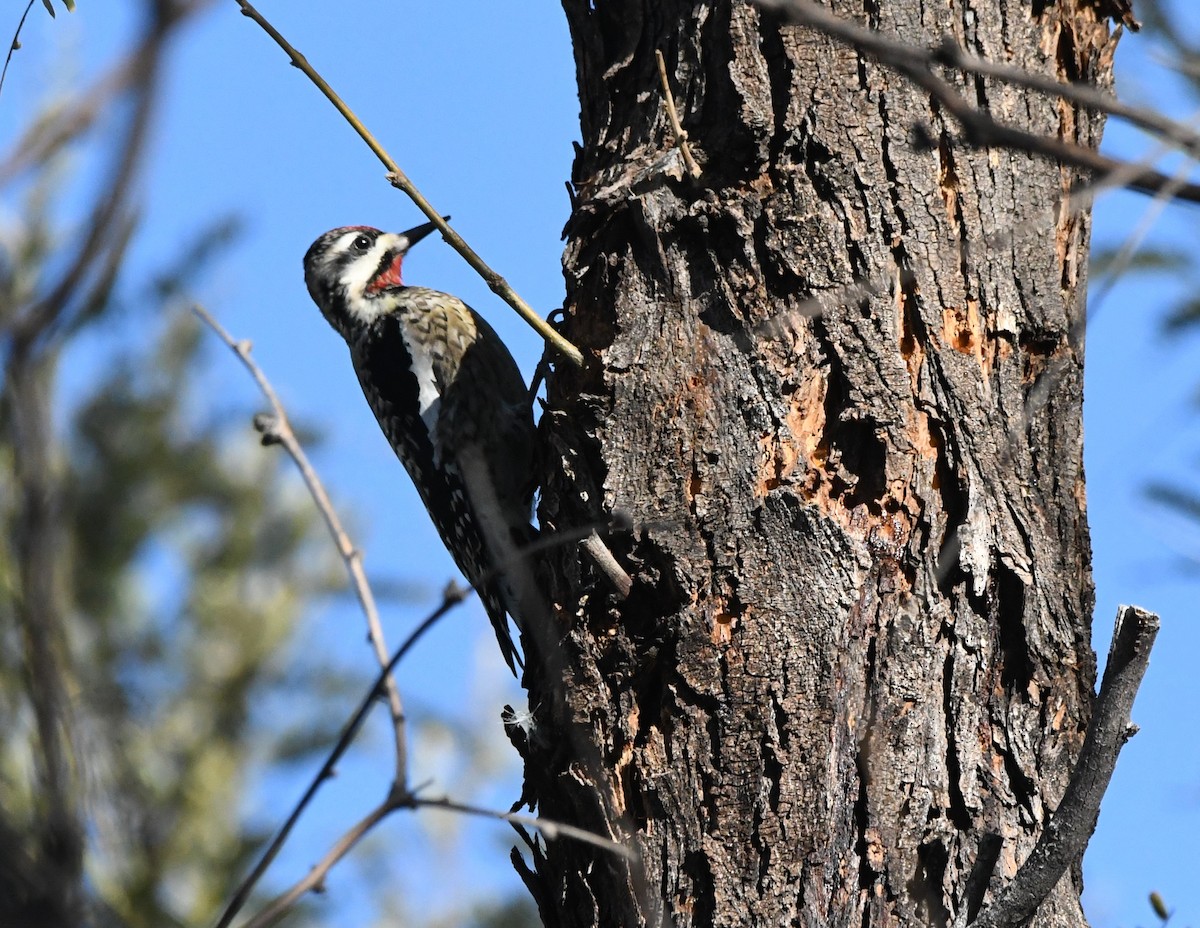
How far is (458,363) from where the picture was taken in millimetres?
4418

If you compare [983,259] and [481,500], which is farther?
[481,500]

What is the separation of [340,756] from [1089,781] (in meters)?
1.28

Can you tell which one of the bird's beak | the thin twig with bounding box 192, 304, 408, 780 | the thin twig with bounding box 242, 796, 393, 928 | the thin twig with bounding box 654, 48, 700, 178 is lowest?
the thin twig with bounding box 242, 796, 393, 928

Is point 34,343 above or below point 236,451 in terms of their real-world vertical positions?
below

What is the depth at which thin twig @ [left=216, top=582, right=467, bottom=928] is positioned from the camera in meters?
1.16

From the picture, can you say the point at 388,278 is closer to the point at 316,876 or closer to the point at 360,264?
the point at 360,264

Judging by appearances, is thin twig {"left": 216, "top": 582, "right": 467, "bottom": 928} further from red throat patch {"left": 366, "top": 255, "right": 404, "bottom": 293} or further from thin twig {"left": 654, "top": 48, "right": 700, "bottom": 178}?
red throat patch {"left": 366, "top": 255, "right": 404, "bottom": 293}

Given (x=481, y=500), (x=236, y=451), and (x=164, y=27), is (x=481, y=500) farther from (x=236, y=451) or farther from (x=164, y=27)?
(x=236, y=451)

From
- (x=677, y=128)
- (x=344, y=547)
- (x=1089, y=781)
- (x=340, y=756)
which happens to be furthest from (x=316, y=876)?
(x=677, y=128)

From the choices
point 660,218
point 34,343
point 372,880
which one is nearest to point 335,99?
point 660,218

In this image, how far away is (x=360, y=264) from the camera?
500 centimetres

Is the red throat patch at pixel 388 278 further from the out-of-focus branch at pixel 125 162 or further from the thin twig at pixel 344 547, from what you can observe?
the out-of-focus branch at pixel 125 162

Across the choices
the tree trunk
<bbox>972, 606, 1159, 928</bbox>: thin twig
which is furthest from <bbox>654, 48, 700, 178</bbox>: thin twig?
<bbox>972, 606, 1159, 928</bbox>: thin twig

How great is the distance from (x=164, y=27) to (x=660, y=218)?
2.00 meters
